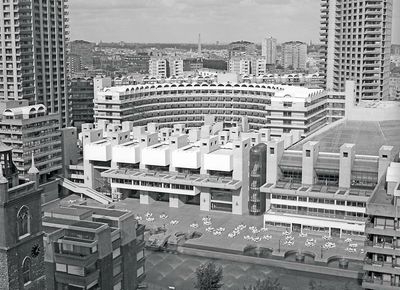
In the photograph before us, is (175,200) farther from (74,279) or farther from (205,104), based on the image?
(74,279)

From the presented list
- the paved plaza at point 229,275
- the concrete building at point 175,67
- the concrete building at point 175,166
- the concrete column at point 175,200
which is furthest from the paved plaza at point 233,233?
the concrete building at point 175,67

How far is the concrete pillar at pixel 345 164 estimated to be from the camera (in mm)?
19047

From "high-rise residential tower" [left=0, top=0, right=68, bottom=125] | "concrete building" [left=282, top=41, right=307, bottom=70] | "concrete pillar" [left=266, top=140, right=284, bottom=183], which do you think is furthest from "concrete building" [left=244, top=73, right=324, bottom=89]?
"concrete building" [left=282, top=41, right=307, bottom=70]

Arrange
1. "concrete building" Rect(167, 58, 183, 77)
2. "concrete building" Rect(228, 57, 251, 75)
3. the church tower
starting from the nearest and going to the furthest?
the church tower
"concrete building" Rect(228, 57, 251, 75)
"concrete building" Rect(167, 58, 183, 77)

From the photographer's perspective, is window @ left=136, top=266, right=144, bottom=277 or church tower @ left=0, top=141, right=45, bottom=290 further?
window @ left=136, top=266, right=144, bottom=277

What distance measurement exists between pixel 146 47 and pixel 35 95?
3284 inches

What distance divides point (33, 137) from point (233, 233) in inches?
331

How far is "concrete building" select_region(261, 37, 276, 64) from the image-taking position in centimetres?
7588

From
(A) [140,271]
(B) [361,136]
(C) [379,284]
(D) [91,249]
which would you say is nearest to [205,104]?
(B) [361,136]

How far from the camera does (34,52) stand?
2861cm

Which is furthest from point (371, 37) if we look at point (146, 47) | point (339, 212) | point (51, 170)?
point (146, 47)

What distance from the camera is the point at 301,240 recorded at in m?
17.9

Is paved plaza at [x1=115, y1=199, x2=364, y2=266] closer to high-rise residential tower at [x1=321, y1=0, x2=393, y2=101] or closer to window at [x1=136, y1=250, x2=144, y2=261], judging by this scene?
window at [x1=136, y1=250, x2=144, y2=261]

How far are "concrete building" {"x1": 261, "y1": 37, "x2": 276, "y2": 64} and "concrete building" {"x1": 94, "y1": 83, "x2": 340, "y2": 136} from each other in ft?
149
